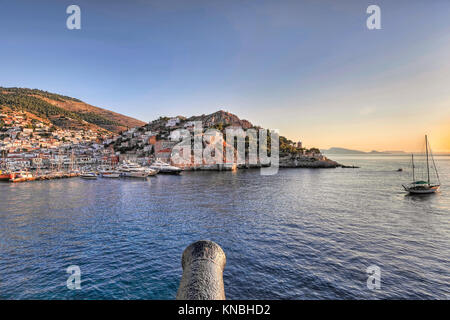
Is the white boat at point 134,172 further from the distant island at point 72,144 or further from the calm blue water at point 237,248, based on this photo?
the calm blue water at point 237,248

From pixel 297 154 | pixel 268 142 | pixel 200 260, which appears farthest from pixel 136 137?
pixel 200 260

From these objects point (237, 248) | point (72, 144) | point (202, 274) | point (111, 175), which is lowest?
point (237, 248)

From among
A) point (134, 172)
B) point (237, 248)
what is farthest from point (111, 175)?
point (237, 248)

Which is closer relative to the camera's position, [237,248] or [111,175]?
[237,248]

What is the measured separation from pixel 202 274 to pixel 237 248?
32.7 feet

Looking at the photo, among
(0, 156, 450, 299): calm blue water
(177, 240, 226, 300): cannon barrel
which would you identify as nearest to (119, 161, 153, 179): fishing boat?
(0, 156, 450, 299): calm blue water

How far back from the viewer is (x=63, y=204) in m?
25.5

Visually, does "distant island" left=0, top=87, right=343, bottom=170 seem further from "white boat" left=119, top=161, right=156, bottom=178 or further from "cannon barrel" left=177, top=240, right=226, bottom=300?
"cannon barrel" left=177, top=240, right=226, bottom=300

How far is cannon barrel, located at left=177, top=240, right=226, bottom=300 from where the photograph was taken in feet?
12.5

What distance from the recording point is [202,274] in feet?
13.6

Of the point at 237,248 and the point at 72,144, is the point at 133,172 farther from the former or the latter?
the point at 72,144

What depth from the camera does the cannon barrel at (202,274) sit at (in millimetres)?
3812

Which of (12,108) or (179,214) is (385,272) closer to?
(179,214)

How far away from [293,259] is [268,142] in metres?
118
